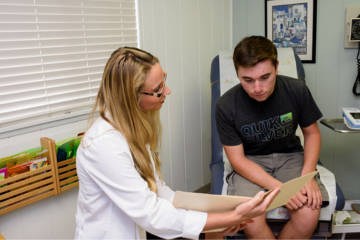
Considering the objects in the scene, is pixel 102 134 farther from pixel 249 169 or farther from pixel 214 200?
pixel 249 169

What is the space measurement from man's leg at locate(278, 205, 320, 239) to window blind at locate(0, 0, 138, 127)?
1.16 m

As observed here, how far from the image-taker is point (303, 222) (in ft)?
4.86

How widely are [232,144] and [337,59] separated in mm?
1183

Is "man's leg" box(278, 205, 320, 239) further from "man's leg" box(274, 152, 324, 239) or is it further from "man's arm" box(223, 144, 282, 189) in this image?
"man's arm" box(223, 144, 282, 189)

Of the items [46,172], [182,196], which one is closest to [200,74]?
[46,172]

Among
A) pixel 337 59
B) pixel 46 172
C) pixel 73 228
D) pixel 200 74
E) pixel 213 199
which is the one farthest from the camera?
pixel 200 74

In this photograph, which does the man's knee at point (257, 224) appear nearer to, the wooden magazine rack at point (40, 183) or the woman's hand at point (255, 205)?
the woman's hand at point (255, 205)

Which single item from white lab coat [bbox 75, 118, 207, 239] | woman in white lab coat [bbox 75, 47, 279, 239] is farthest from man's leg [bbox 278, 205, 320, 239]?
white lab coat [bbox 75, 118, 207, 239]

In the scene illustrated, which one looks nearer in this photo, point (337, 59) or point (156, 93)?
point (156, 93)

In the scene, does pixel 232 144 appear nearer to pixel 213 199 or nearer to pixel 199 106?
pixel 213 199

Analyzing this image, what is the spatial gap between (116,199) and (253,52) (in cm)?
87

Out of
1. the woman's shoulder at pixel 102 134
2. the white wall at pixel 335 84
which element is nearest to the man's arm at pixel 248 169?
the woman's shoulder at pixel 102 134

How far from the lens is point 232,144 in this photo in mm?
1682

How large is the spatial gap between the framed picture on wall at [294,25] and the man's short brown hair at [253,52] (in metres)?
0.99
